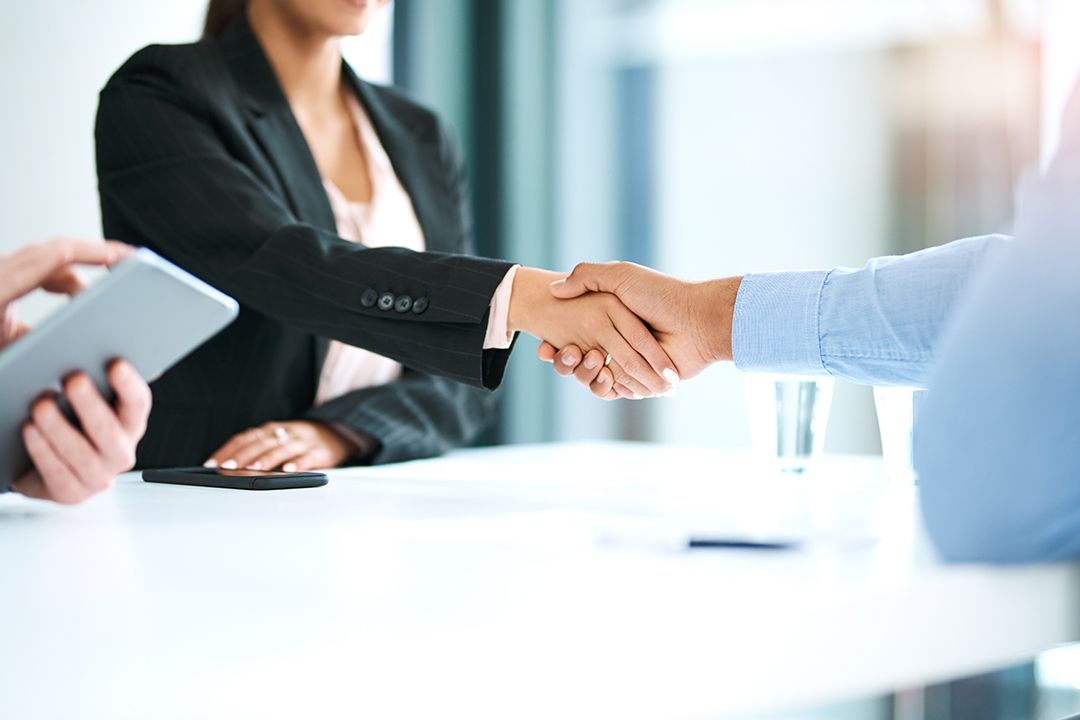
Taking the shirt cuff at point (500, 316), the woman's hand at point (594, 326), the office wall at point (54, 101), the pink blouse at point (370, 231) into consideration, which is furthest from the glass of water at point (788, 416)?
the office wall at point (54, 101)

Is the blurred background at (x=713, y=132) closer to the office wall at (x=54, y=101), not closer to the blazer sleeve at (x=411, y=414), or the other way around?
the office wall at (x=54, y=101)

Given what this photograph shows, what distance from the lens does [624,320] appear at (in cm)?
145

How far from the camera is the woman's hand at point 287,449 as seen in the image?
1.34 m

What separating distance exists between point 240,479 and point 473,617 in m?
0.64

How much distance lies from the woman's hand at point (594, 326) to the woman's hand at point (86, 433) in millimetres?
675

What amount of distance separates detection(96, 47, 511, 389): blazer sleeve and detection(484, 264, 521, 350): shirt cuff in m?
0.02

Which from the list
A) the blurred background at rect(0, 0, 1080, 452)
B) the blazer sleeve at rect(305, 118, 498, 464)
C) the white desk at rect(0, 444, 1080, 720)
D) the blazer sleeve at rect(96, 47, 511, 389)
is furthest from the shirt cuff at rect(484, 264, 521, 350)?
the blurred background at rect(0, 0, 1080, 452)

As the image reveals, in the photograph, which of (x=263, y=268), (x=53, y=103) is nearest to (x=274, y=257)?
(x=263, y=268)

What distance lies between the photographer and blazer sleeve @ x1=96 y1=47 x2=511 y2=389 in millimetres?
1320

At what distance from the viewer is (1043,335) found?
24.7 inches

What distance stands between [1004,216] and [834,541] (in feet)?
7.16

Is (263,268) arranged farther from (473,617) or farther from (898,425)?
(473,617)

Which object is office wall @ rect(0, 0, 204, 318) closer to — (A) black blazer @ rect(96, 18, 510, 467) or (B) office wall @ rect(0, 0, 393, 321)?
(B) office wall @ rect(0, 0, 393, 321)

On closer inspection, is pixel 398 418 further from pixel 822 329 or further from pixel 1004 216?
pixel 1004 216
